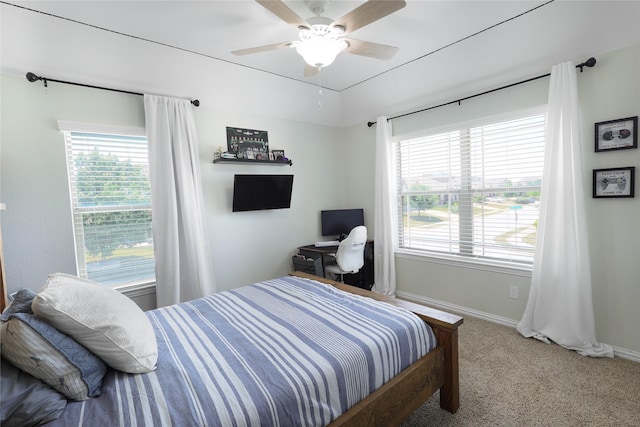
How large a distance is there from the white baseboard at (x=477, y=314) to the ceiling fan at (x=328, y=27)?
2.69 m

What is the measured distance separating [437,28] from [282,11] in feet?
5.45

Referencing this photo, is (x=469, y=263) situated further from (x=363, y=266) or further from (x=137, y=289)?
(x=137, y=289)

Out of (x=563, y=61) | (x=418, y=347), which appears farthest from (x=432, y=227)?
(x=418, y=347)

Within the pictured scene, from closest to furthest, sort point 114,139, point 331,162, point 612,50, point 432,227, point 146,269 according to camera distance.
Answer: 1. point 612,50
2. point 114,139
3. point 146,269
4. point 432,227
5. point 331,162

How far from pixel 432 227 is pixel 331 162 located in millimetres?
1687

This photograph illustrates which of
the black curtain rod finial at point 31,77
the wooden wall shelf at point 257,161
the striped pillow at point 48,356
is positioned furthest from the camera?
A: the wooden wall shelf at point 257,161

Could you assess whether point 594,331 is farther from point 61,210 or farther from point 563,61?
point 61,210

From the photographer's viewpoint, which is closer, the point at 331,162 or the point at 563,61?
the point at 563,61

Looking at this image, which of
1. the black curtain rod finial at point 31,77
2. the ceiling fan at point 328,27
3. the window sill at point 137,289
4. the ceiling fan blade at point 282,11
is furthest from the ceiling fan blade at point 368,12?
the window sill at point 137,289

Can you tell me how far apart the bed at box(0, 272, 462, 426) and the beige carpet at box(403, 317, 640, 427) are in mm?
200

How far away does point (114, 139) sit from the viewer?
269cm

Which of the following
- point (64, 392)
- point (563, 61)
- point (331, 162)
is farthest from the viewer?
point (331, 162)

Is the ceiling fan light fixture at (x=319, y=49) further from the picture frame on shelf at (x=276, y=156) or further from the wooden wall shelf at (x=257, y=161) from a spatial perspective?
the picture frame on shelf at (x=276, y=156)

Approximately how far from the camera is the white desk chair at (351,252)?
3330mm
